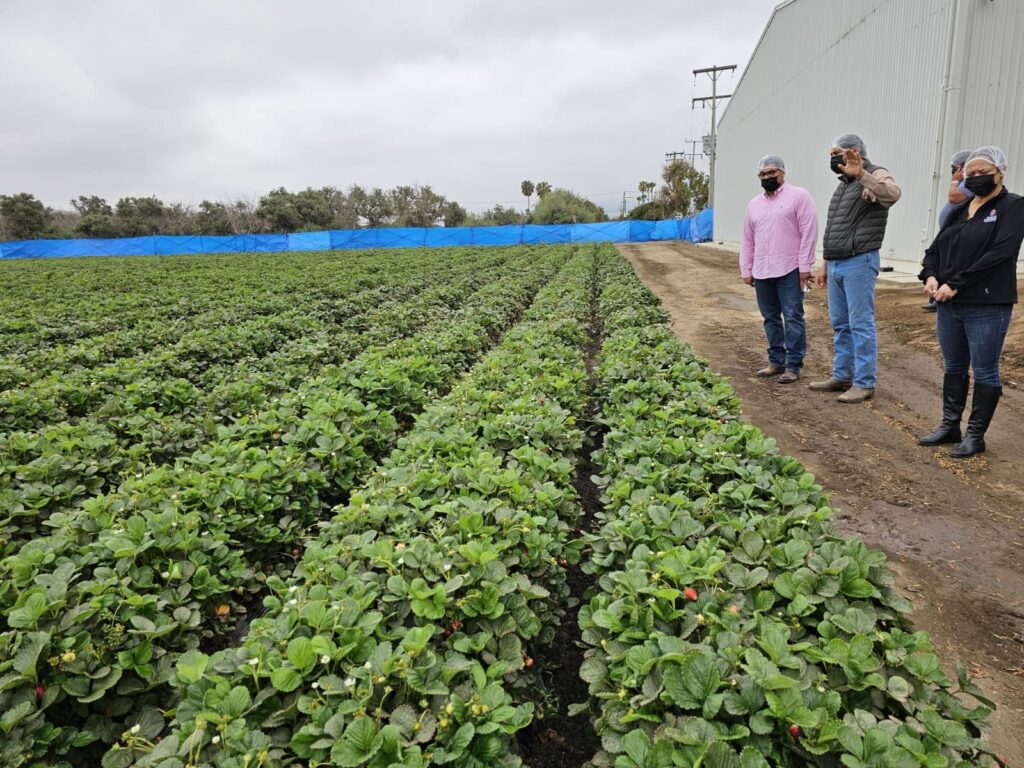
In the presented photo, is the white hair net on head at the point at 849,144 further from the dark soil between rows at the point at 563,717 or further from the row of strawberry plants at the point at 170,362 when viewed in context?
the row of strawberry plants at the point at 170,362

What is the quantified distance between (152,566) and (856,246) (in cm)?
519

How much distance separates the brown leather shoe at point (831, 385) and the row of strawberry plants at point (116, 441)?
480cm

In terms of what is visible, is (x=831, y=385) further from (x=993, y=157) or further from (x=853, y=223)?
(x=993, y=157)

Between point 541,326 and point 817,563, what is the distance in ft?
16.2

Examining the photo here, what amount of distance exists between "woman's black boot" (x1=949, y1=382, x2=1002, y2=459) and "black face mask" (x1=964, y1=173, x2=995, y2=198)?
119 cm

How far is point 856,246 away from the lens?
4695mm

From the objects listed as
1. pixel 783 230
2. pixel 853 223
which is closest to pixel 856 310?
pixel 853 223

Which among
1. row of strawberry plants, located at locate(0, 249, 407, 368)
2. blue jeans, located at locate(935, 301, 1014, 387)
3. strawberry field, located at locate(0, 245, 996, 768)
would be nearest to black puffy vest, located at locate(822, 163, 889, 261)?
blue jeans, located at locate(935, 301, 1014, 387)

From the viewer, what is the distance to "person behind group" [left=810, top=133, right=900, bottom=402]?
459 centimetres

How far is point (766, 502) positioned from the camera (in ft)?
7.89

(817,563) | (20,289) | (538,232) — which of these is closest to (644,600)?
(817,563)

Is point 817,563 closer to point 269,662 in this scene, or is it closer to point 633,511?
point 633,511

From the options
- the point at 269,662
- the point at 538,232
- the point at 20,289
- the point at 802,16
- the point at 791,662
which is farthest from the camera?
the point at 538,232

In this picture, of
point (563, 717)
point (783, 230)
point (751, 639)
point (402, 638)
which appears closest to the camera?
point (751, 639)
